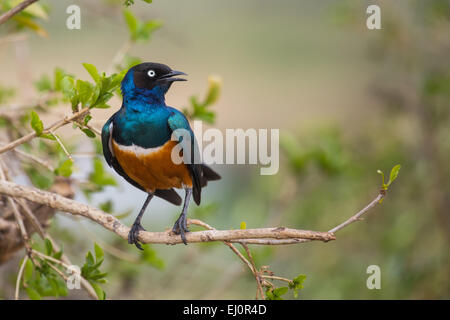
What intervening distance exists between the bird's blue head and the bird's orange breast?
0.63ft

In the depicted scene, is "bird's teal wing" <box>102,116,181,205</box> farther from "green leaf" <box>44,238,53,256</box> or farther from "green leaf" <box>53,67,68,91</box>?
"green leaf" <box>53,67,68,91</box>

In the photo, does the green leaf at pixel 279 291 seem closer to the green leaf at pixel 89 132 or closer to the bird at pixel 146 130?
the bird at pixel 146 130

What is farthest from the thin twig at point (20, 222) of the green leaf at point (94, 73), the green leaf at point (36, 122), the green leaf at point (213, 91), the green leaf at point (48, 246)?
the green leaf at point (213, 91)

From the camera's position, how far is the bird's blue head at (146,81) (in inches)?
87.4

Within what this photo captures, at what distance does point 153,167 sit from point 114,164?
234mm

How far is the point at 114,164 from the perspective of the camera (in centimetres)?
241

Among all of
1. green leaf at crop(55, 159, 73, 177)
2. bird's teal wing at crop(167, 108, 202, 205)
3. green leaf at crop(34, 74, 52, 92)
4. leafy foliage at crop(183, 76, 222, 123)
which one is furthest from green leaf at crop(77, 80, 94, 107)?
green leaf at crop(34, 74, 52, 92)

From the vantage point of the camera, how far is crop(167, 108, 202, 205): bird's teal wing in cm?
229

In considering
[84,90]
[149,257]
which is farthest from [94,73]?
[149,257]

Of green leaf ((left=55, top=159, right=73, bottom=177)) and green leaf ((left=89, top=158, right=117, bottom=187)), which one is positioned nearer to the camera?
green leaf ((left=55, top=159, right=73, bottom=177))

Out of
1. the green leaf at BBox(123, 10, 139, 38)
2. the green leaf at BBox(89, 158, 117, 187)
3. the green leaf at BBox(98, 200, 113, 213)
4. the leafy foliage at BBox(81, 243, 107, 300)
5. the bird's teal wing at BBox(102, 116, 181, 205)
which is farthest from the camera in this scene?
the green leaf at BBox(98, 200, 113, 213)

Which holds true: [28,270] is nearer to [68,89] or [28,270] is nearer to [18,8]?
[68,89]
